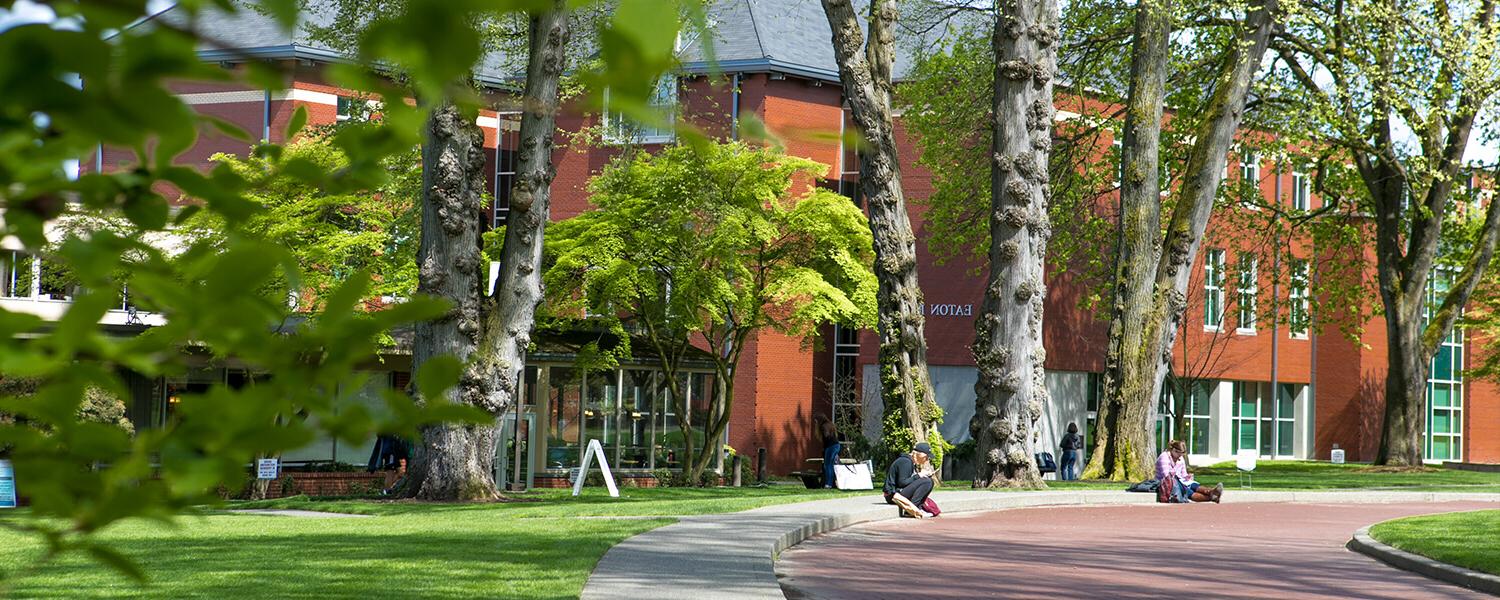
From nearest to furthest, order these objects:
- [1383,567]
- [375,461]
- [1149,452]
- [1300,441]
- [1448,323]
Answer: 1. [1383,567]
2. [1149,452]
3. [375,461]
4. [1448,323]
5. [1300,441]

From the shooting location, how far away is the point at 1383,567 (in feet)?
48.2

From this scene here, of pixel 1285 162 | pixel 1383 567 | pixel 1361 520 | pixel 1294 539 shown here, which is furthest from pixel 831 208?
pixel 1383 567

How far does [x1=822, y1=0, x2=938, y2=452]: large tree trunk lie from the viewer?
24.2m

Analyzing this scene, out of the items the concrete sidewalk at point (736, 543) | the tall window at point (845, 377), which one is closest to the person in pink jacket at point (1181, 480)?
the concrete sidewalk at point (736, 543)

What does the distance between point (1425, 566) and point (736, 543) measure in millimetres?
6033

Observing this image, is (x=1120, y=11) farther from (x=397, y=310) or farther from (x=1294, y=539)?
(x=397, y=310)

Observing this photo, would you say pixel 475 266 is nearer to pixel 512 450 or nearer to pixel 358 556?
pixel 358 556

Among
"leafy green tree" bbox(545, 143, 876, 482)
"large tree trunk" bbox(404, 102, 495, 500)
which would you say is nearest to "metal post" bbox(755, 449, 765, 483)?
"leafy green tree" bbox(545, 143, 876, 482)

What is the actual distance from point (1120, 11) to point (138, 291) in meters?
33.3

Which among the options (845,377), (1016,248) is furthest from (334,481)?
(1016,248)

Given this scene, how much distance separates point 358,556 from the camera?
11.7 meters

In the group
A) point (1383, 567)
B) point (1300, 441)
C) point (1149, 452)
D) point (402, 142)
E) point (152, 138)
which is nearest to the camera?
point (152, 138)

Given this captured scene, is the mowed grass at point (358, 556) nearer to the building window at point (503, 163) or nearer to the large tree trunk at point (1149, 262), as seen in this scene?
the large tree trunk at point (1149, 262)

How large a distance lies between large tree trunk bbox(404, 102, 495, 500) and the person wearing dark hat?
528 centimetres
